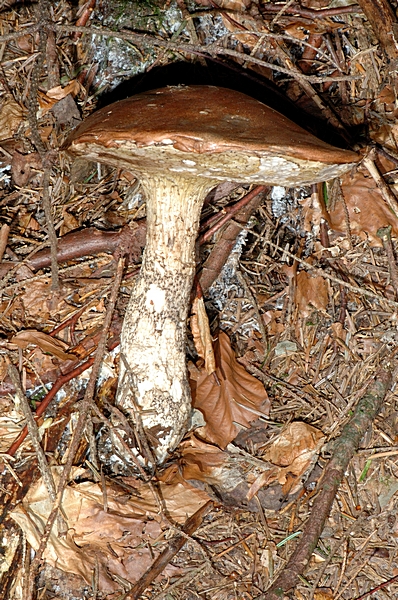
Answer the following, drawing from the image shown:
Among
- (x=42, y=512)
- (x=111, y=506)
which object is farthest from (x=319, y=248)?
(x=42, y=512)

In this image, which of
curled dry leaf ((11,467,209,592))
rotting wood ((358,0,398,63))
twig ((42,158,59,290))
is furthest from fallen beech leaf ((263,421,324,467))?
rotting wood ((358,0,398,63))

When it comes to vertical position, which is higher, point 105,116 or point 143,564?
point 105,116

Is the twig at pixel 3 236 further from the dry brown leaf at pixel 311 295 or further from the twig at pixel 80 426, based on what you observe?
the dry brown leaf at pixel 311 295

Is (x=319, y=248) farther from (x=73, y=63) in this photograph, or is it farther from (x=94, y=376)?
(x=73, y=63)

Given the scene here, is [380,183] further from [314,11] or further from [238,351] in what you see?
[238,351]

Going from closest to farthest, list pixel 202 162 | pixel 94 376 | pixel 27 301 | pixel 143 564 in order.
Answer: pixel 202 162 → pixel 143 564 → pixel 94 376 → pixel 27 301

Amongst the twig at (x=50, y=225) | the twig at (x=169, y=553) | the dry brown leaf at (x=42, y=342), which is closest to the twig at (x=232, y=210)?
the twig at (x=50, y=225)
